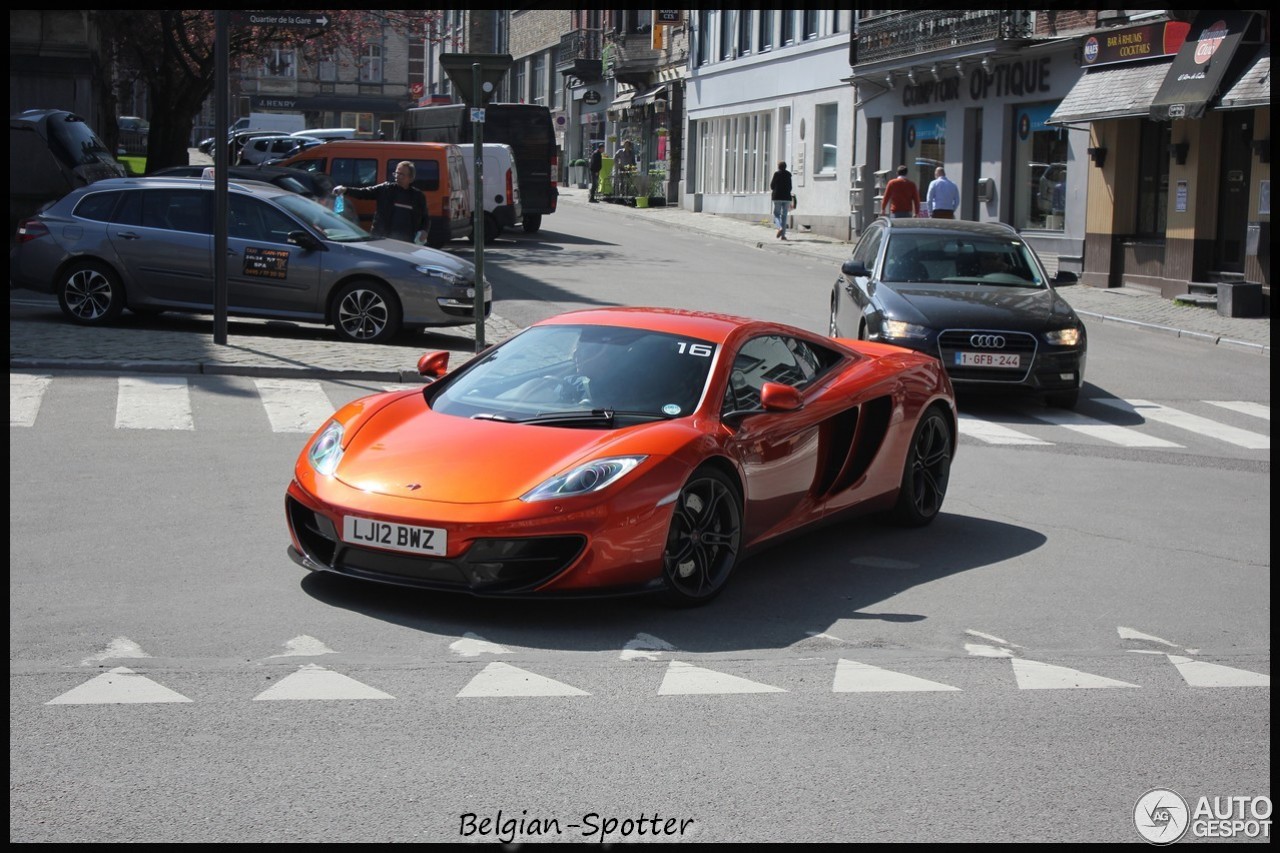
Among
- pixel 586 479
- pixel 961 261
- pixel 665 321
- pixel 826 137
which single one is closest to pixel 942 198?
pixel 826 137

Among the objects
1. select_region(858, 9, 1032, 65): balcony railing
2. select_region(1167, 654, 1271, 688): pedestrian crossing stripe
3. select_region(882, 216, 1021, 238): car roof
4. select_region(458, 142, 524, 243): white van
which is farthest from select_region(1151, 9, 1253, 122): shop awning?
select_region(1167, 654, 1271, 688): pedestrian crossing stripe

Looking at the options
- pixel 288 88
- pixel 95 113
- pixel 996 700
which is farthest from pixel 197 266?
pixel 288 88

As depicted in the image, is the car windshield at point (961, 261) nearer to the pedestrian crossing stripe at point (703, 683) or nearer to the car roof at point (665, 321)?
the car roof at point (665, 321)

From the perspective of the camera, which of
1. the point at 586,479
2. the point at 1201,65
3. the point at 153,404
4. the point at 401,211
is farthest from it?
the point at 1201,65

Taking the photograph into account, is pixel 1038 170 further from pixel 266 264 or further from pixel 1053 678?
pixel 1053 678

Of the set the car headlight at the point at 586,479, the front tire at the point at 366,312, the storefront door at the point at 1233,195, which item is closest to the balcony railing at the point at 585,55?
the storefront door at the point at 1233,195

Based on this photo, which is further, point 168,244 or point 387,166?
point 387,166

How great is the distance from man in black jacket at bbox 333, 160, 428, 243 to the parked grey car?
3411mm

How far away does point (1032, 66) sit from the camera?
3284 cm

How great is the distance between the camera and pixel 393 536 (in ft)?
22.5

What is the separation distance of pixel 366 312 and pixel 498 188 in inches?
622

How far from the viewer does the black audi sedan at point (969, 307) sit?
14508 millimetres

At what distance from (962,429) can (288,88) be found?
93854 millimetres

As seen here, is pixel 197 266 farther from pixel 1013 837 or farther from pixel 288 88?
pixel 288 88
